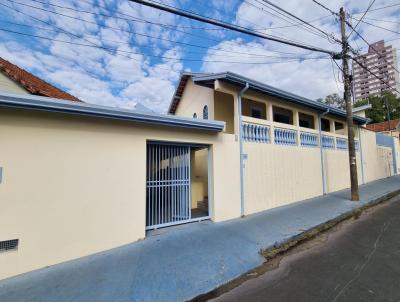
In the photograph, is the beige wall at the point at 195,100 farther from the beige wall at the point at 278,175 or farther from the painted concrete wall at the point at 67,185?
the painted concrete wall at the point at 67,185

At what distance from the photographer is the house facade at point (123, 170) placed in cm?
408

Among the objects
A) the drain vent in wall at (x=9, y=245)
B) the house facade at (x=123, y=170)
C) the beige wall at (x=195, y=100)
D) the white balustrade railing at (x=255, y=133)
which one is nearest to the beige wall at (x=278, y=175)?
the house facade at (x=123, y=170)

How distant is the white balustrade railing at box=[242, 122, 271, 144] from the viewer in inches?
295

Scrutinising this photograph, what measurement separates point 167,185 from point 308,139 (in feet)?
22.1

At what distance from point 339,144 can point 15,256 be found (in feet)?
43.2

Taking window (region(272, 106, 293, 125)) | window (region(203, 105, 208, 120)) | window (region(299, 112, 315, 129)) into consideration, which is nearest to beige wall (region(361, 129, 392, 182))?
window (region(299, 112, 315, 129))


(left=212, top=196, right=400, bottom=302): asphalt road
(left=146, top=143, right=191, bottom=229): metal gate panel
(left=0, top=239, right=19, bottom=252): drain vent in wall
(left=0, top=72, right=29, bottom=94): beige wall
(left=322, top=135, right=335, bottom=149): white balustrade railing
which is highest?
(left=0, top=72, right=29, bottom=94): beige wall

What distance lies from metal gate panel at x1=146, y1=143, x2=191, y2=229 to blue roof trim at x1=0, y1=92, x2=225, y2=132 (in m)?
0.86

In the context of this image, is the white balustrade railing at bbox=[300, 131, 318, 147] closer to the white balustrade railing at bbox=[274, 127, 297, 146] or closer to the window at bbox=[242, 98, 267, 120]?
the white balustrade railing at bbox=[274, 127, 297, 146]

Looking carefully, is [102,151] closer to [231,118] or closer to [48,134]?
[48,134]

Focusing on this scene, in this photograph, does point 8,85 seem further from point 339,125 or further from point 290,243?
point 339,125

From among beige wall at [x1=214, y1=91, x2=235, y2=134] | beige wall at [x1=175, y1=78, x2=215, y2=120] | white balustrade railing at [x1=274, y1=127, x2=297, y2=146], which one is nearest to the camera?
white balustrade railing at [x1=274, y1=127, x2=297, y2=146]

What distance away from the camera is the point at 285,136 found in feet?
28.5

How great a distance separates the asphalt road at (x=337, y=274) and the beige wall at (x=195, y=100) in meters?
5.97
